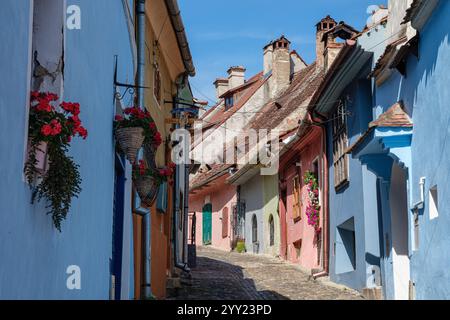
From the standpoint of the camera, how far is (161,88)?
15.7 metres

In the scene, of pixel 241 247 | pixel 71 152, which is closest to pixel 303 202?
pixel 241 247

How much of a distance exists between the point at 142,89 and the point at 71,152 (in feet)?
18.1

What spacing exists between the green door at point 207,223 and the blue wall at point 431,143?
2497cm

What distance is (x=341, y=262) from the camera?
17.5 meters

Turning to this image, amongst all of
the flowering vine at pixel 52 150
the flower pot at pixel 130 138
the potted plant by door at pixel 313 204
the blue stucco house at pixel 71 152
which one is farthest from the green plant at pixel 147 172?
the potted plant by door at pixel 313 204

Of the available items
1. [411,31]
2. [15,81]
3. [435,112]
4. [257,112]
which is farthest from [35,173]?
[257,112]

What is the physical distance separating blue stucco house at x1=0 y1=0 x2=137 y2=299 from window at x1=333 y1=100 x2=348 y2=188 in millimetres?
7670

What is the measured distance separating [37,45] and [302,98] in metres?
22.8

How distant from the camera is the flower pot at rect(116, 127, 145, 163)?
8441mm

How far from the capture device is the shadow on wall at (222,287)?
15.2 m

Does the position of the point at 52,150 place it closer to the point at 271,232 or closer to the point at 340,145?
the point at 340,145

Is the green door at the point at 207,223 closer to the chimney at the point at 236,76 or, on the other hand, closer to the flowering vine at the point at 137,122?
the chimney at the point at 236,76

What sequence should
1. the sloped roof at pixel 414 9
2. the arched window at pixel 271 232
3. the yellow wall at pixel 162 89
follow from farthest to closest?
the arched window at pixel 271 232 → the yellow wall at pixel 162 89 → the sloped roof at pixel 414 9
